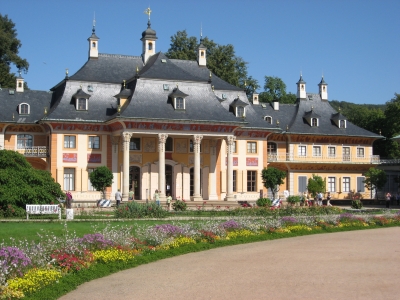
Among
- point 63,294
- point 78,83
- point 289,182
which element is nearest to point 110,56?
point 78,83

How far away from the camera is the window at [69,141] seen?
48.8 meters

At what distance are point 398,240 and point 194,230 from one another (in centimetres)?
802

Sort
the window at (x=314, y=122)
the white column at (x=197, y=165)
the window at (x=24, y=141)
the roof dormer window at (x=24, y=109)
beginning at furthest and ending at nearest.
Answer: the window at (x=314, y=122), the roof dormer window at (x=24, y=109), the window at (x=24, y=141), the white column at (x=197, y=165)

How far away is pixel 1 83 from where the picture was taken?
64188 millimetres

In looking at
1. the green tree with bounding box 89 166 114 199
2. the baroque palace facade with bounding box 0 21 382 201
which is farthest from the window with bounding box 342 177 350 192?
the green tree with bounding box 89 166 114 199

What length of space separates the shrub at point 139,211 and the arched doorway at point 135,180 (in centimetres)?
1686

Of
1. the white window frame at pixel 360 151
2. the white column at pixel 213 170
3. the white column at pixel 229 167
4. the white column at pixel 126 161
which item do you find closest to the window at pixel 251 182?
the white column at pixel 213 170

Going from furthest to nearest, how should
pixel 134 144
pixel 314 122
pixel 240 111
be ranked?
pixel 314 122, pixel 240 111, pixel 134 144

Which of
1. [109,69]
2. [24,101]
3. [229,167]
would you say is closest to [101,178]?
[229,167]

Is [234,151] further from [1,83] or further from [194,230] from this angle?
[194,230]

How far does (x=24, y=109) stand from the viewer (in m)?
51.2

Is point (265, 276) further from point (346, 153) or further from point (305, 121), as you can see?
point (346, 153)

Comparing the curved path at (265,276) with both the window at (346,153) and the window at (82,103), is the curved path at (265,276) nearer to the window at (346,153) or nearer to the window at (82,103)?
the window at (82,103)

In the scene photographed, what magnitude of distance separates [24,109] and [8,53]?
1810cm
